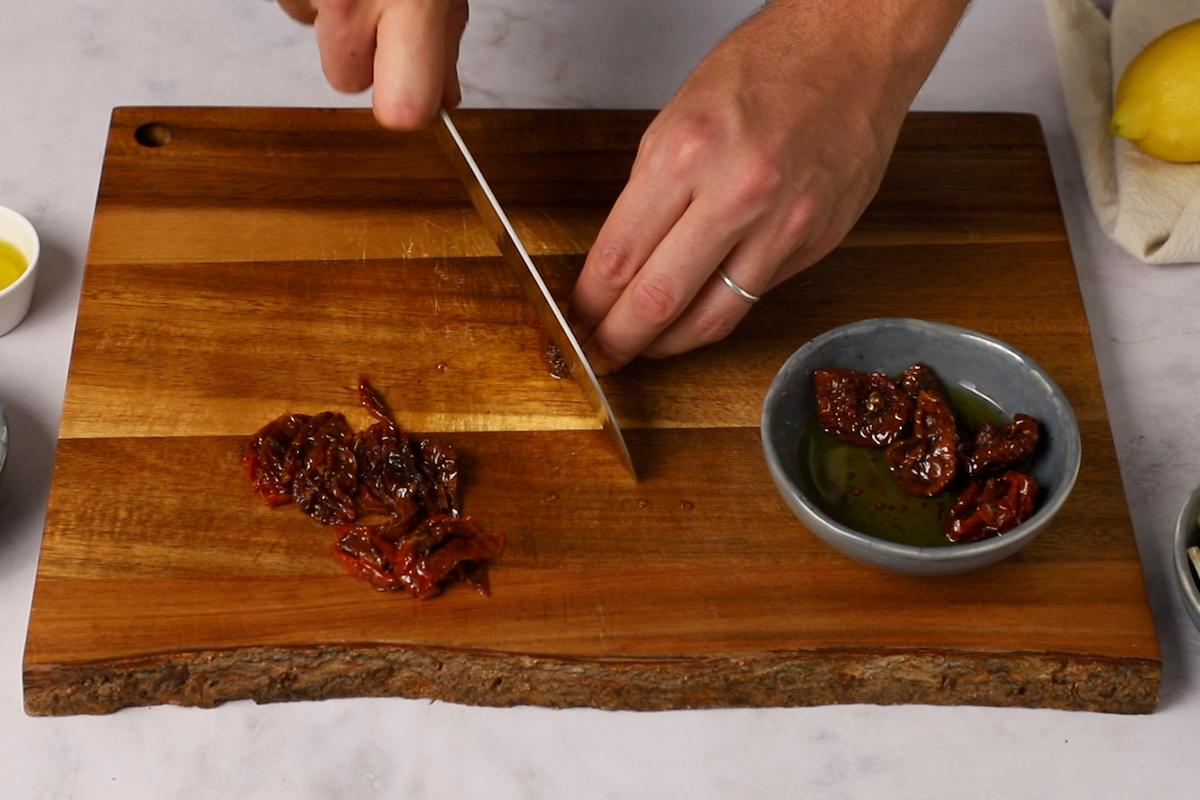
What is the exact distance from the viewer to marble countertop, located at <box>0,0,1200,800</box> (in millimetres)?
2742

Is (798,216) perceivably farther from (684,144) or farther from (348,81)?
(348,81)

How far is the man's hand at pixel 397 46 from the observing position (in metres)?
2.68

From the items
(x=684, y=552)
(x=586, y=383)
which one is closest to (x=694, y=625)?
(x=684, y=552)

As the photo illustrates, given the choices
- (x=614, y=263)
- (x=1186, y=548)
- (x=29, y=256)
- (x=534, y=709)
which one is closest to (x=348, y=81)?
(x=614, y=263)

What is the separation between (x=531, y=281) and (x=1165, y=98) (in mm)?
1646

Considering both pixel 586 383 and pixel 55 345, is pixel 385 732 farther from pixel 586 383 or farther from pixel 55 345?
pixel 55 345

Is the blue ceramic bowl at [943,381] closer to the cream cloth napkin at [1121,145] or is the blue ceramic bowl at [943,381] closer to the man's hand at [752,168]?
the man's hand at [752,168]

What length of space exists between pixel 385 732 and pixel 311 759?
147 millimetres

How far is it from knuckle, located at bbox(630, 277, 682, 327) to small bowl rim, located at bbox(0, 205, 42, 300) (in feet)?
4.64

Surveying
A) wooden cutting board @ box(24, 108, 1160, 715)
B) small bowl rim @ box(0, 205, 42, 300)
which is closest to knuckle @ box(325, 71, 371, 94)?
wooden cutting board @ box(24, 108, 1160, 715)

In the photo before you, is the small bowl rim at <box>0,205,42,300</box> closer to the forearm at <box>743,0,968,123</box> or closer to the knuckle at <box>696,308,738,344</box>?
the knuckle at <box>696,308,738,344</box>

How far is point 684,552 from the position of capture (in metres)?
2.85

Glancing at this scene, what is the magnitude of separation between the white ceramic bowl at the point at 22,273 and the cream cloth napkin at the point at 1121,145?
2.58 metres

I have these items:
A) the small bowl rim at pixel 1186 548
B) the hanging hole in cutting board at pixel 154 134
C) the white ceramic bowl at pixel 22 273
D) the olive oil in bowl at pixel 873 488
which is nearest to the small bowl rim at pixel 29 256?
the white ceramic bowl at pixel 22 273
